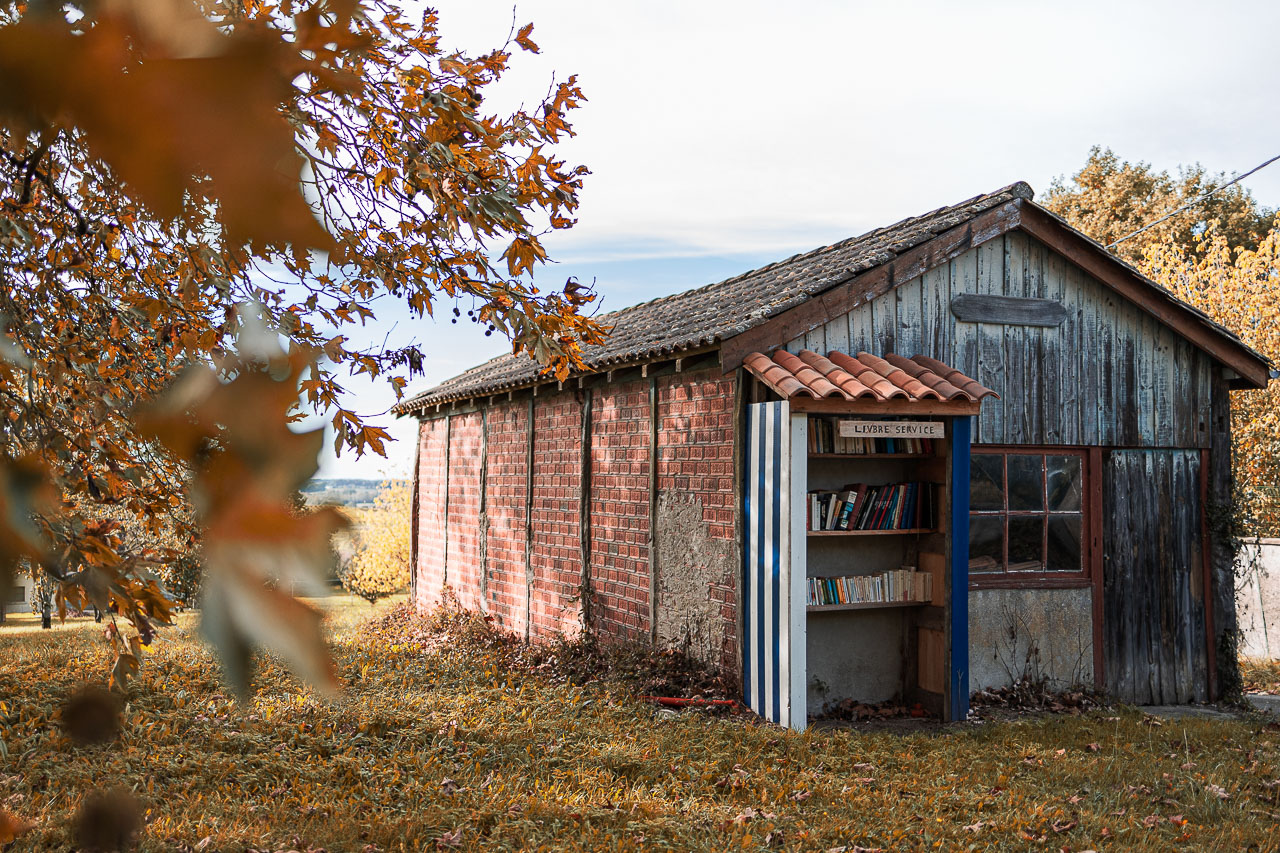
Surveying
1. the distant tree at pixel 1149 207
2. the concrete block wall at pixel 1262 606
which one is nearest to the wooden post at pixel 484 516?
the concrete block wall at pixel 1262 606

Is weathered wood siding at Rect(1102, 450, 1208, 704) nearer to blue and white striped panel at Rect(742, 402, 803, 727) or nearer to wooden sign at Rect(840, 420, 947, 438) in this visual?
wooden sign at Rect(840, 420, 947, 438)

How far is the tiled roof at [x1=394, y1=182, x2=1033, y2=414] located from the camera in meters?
7.53

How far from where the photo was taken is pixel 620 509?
9031mm

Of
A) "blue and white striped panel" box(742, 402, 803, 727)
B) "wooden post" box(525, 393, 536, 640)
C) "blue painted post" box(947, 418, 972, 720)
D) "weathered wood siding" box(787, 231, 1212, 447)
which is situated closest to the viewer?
"blue and white striped panel" box(742, 402, 803, 727)

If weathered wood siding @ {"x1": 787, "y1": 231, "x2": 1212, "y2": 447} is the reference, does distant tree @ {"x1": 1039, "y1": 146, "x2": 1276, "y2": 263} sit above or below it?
above

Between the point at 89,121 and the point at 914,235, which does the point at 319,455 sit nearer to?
the point at 89,121

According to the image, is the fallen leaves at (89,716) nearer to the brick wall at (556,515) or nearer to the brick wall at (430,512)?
the brick wall at (556,515)

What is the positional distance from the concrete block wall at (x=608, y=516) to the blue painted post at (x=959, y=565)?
5.42 feet

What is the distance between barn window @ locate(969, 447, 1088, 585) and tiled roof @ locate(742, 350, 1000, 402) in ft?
4.04

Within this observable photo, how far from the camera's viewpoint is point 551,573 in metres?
10.2

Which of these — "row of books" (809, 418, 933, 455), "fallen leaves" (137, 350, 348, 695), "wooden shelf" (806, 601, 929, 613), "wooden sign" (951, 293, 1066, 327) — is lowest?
"wooden shelf" (806, 601, 929, 613)

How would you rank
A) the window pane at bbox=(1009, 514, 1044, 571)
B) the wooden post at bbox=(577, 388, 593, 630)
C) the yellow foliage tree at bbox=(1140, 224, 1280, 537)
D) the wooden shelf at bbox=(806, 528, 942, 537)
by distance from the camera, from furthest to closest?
the yellow foliage tree at bbox=(1140, 224, 1280, 537) < the wooden post at bbox=(577, 388, 593, 630) < the window pane at bbox=(1009, 514, 1044, 571) < the wooden shelf at bbox=(806, 528, 942, 537)

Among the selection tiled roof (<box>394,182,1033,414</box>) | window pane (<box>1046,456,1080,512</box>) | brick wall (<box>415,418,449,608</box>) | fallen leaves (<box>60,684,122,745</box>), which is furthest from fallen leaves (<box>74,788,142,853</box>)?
brick wall (<box>415,418,449,608</box>)

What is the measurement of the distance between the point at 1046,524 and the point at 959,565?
1.69 m
